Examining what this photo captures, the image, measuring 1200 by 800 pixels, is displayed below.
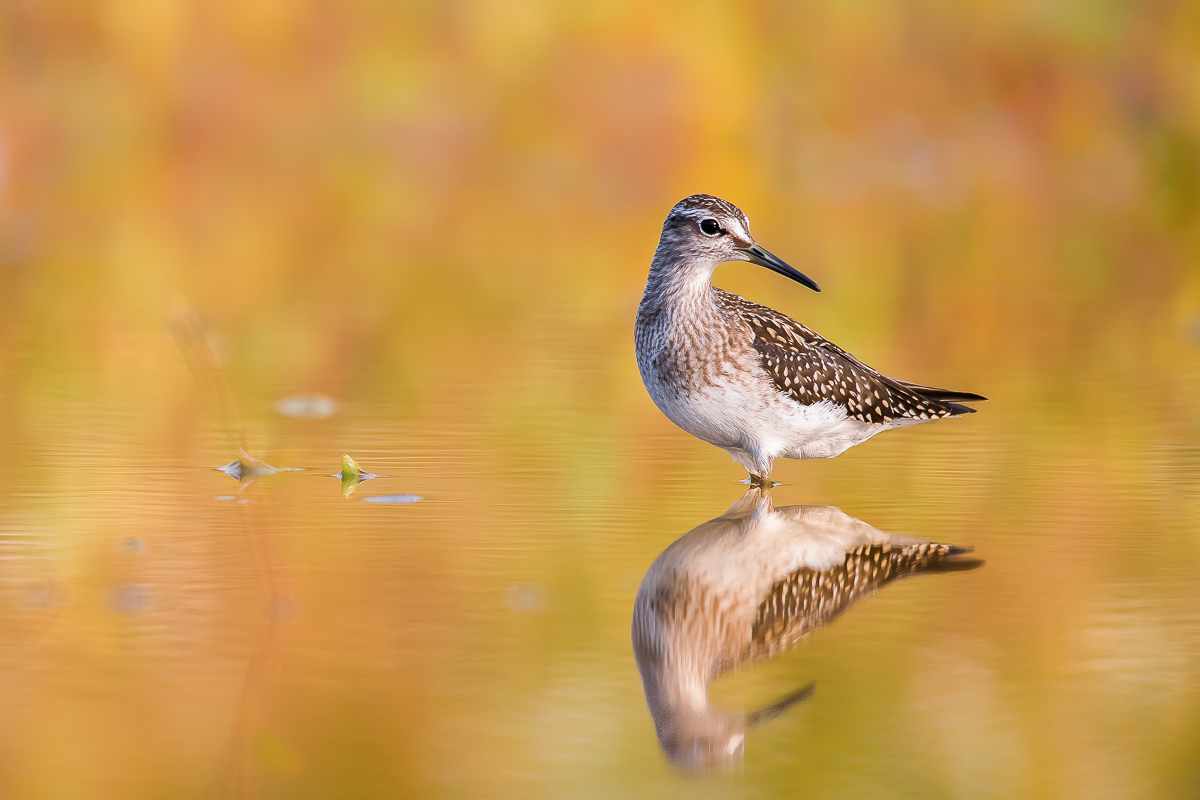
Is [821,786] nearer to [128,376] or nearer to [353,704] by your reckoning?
[353,704]

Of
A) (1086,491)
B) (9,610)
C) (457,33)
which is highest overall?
(457,33)

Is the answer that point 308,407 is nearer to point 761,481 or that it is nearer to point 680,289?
point 680,289

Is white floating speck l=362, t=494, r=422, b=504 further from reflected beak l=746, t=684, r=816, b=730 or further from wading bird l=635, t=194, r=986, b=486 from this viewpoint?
reflected beak l=746, t=684, r=816, b=730

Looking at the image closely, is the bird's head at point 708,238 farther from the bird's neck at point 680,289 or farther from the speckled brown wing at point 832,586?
the speckled brown wing at point 832,586

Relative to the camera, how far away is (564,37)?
27656 millimetres

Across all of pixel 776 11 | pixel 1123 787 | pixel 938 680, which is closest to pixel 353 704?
pixel 938 680

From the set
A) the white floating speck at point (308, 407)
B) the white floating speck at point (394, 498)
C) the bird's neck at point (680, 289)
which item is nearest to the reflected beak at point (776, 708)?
the white floating speck at point (394, 498)

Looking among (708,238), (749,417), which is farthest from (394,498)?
(708,238)

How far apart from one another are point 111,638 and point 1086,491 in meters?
3.47

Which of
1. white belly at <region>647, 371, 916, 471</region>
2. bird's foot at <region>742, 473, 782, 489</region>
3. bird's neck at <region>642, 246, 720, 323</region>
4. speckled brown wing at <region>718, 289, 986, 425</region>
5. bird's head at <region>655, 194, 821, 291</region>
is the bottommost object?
bird's foot at <region>742, 473, 782, 489</region>

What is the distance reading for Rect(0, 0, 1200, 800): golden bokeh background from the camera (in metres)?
3.70

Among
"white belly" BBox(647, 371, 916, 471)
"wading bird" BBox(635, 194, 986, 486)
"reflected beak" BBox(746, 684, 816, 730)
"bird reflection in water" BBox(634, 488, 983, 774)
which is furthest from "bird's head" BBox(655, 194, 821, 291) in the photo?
"reflected beak" BBox(746, 684, 816, 730)

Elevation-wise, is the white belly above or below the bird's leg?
above

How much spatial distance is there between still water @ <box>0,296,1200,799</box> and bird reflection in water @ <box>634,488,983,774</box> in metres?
0.01
